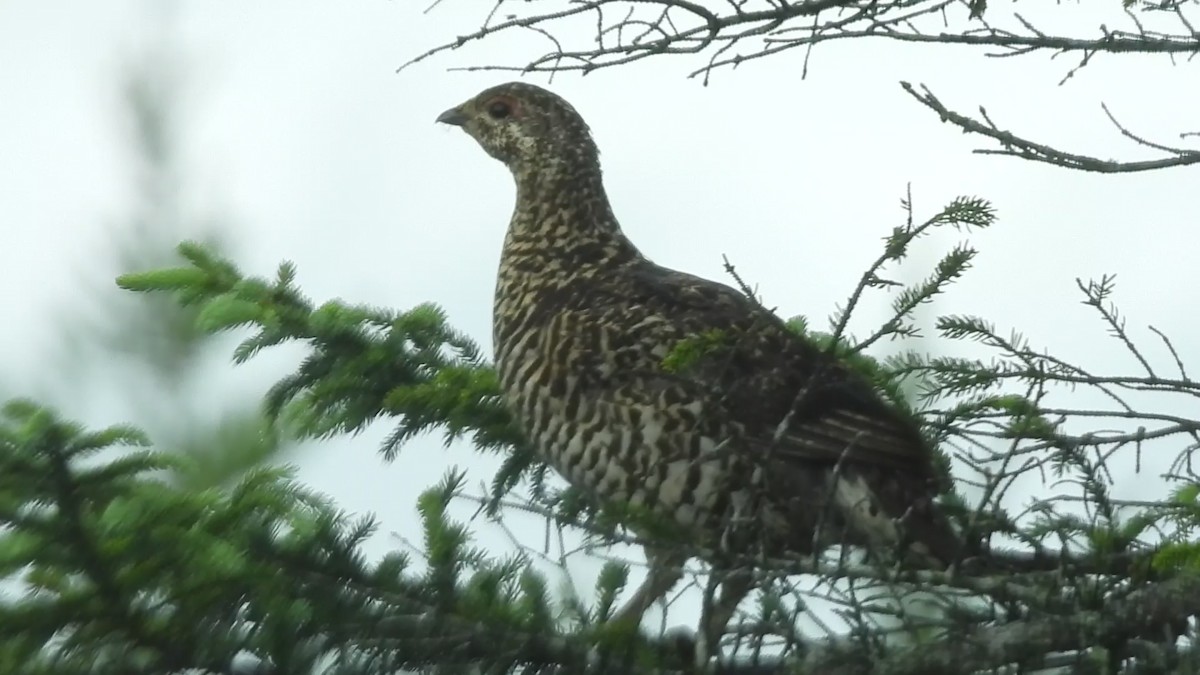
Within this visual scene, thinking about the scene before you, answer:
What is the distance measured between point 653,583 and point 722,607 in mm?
307

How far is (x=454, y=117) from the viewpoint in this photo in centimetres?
522

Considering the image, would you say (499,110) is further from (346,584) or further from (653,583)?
(346,584)

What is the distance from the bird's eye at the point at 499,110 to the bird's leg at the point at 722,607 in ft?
7.68

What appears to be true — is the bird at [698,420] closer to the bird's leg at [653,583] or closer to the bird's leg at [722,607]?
the bird's leg at [653,583]

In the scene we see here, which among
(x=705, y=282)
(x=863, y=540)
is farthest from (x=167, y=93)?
(x=863, y=540)

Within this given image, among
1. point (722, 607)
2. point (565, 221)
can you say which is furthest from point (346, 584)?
point (565, 221)

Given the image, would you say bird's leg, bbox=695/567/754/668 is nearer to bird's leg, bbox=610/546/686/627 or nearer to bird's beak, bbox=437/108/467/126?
bird's leg, bbox=610/546/686/627

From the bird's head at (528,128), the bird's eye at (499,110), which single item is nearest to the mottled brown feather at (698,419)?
the bird's head at (528,128)

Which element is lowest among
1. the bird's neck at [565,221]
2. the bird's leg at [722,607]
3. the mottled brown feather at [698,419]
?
the bird's leg at [722,607]

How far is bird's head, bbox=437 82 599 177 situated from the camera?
510 cm

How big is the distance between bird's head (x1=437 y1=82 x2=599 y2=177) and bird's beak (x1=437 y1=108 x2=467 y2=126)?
0.04ft

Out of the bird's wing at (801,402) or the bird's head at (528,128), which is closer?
the bird's wing at (801,402)

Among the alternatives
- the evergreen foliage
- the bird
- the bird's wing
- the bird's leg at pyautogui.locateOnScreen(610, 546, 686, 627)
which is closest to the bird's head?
the bird

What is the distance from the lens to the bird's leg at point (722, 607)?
106 inches
